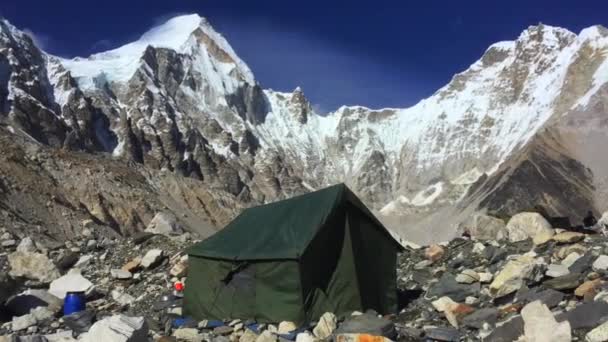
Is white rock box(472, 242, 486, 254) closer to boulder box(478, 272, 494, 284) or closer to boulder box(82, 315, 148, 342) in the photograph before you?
boulder box(478, 272, 494, 284)

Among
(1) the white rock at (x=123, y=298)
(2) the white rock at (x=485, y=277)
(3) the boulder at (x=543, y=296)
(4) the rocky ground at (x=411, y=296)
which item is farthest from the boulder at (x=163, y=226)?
(3) the boulder at (x=543, y=296)

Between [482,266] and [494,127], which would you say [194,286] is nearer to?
[482,266]

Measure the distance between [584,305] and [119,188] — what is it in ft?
136

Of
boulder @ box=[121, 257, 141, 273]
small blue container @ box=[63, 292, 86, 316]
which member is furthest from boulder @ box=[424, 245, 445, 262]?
small blue container @ box=[63, 292, 86, 316]

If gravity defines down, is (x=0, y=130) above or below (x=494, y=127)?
below

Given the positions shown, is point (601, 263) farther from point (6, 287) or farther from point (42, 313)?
point (6, 287)

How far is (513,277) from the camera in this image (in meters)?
9.54

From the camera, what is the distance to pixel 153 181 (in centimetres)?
5756

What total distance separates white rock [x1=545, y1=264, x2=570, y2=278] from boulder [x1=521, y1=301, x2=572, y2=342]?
241 cm

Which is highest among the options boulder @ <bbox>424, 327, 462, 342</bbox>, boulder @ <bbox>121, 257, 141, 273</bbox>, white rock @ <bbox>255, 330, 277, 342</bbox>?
boulder @ <bbox>121, 257, 141, 273</bbox>

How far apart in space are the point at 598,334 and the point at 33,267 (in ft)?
39.9

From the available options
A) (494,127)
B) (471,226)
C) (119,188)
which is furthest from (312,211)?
(494,127)

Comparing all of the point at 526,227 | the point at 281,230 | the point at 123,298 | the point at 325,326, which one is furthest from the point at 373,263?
the point at 526,227

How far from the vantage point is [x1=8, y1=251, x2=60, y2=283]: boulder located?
14000 mm
